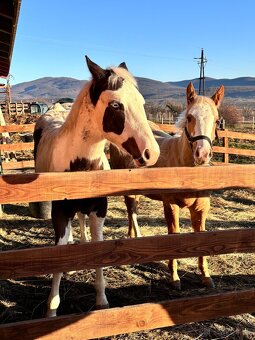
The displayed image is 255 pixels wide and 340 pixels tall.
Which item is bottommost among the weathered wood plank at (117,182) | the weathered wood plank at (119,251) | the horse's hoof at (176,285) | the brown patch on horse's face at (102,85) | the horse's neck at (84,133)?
the horse's hoof at (176,285)

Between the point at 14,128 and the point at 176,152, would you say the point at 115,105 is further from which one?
the point at 14,128

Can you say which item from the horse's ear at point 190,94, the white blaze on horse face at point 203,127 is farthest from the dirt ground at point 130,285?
the horse's ear at point 190,94

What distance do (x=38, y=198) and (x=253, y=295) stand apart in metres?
1.66

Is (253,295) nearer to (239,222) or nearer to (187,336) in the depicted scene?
(187,336)

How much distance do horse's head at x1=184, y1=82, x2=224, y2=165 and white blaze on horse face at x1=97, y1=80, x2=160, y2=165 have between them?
1.08m

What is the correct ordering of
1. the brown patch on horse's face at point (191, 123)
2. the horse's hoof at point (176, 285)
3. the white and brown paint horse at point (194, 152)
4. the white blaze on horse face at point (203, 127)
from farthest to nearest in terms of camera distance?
the horse's hoof at point (176, 285)
the brown patch on horse's face at point (191, 123)
the white and brown paint horse at point (194, 152)
the white blaze on horse face at point (203, 127)

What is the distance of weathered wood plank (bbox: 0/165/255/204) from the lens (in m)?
2.06

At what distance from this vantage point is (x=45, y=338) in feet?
7.16

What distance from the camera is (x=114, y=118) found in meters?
2.63

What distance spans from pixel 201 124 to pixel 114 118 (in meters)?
1.31

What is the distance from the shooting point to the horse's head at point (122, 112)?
2408 mm

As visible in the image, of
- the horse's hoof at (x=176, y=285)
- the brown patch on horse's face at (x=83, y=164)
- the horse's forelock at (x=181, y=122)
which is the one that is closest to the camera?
the brown patch on horse's face at (x=83, y=164)

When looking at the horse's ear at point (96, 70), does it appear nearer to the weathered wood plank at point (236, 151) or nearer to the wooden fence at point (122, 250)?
the wooden fence at point (122, 250)

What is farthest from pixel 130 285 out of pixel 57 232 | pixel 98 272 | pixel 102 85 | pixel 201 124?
pixel 102 85
